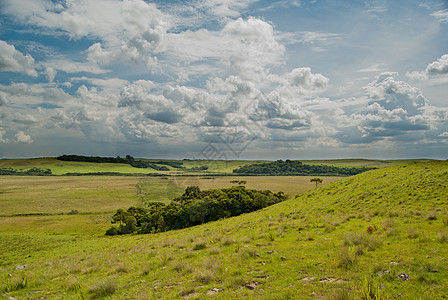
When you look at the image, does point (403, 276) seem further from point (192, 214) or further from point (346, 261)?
point (192, 214)

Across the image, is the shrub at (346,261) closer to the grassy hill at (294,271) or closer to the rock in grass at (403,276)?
the grassy hill at (294,271)

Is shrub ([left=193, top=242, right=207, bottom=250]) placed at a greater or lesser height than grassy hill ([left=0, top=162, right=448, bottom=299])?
lesser

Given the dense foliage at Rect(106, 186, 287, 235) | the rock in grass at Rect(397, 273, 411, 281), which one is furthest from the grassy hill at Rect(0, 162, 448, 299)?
the dense foliage at Rect(106, 186, 287, 235)

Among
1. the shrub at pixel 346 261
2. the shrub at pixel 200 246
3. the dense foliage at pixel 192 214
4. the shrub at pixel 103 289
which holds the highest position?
the shrub at pixel 346 261

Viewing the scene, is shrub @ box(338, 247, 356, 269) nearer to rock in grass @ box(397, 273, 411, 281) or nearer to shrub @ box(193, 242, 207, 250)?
rock in grass @ box(397, 273, 411, 281)

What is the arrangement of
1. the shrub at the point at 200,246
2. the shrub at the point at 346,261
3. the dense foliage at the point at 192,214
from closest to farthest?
the shrub at the point at 346,261 < the shrub at the point at 200,246 < the dense foliage at the point at 192,214

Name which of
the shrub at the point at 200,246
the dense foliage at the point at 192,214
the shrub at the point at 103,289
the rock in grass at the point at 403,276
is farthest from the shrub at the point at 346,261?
the dense foliage at the point at 192,214

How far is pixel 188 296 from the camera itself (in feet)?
26.4

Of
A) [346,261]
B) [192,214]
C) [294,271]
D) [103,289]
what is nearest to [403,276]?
[346,261]

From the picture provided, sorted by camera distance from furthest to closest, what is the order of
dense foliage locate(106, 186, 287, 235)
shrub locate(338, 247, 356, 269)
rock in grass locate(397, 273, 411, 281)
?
dense foliage locate(106, 186, 287, 235)
shrub locate(338, 247, 356, 269)
rock in grass locate(397, 273, 411, 281)

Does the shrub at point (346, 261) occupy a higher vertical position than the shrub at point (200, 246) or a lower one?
higher

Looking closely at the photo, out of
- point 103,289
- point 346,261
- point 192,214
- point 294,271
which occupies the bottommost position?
point 192,214

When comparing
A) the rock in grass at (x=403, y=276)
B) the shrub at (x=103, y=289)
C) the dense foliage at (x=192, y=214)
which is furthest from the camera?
the dense foliage at (x=192, y=214)

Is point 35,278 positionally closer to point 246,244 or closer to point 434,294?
point 246,244
